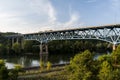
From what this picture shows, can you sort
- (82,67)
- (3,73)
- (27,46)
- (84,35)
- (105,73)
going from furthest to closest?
1. (27,46)
2. (84,35)
3. (3,73)
4. (82,67)
5. (105,73)

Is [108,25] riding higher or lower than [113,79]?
higher

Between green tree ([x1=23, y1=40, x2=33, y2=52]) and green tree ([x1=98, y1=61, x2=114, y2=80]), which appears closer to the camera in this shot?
green tree ([x1=98, y1=61, x2=114, y2=80])

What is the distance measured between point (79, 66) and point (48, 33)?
91.7m

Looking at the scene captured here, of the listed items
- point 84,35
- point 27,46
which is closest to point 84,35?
point 84,35

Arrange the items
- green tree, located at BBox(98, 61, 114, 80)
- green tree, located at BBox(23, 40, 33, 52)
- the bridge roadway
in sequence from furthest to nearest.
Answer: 1. green tree, located at BBox(23, 40, 33, 52)
2. the bridge roadway
3. green tree, located at BBox(98, 61, 114, 80)

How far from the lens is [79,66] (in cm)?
3067

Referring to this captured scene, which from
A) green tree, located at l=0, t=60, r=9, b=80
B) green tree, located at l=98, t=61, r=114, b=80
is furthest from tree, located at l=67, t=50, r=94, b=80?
green tree, located at l=0, t=60, r=9, b=80

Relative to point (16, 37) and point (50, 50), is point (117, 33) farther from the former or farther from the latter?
point (16, 37)

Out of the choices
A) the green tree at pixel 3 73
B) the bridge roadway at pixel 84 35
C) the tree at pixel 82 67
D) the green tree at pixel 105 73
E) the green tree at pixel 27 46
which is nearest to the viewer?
the green tree at pixel 105 73

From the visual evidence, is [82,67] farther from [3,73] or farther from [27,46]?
[27,46]

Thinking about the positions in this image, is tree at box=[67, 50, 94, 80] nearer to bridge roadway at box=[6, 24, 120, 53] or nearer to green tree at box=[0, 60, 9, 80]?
green tree at box=[0, 60, 9, 80]

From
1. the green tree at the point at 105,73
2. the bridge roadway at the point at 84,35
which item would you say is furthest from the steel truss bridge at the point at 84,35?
the green tree at the point at 105,73

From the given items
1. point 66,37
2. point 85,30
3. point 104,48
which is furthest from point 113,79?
point 104,48

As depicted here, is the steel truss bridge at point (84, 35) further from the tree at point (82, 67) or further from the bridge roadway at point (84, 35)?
the tree at point (82, 67)
